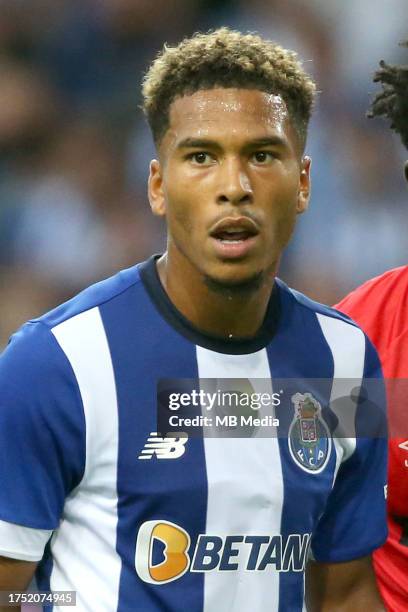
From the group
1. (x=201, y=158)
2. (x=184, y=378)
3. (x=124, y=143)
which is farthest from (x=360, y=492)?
(x=124, y=143)

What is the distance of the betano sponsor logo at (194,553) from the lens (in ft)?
5.26

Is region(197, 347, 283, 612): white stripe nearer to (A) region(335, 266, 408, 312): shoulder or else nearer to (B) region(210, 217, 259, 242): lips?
(B) region(210, 217, 259, 242): lips

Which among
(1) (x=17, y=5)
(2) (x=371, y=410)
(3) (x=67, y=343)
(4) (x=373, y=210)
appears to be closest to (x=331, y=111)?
(4) (x=373, y=210)

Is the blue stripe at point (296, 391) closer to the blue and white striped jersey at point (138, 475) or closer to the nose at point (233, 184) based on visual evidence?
the blue and white striped jersey at point (138, 475)

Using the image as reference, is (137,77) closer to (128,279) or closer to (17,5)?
(17,5)

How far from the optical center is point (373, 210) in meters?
3.82

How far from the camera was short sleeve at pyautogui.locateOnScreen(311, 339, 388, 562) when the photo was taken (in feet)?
6.01

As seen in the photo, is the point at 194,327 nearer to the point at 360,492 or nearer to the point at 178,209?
the point at 178,209

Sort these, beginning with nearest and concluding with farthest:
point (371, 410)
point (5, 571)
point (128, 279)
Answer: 1. point (5, 571)
2. point (128, 279)
3. point (371, 410)

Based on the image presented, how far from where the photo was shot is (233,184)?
1579 millimetres

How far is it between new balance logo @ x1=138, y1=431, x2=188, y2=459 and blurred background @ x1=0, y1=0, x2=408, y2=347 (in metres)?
1.89

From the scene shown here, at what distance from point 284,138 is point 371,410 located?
521 mm

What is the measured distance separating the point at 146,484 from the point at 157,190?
1.58 feet

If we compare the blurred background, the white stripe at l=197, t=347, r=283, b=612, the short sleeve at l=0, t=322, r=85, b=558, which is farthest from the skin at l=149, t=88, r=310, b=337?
the blurred background
